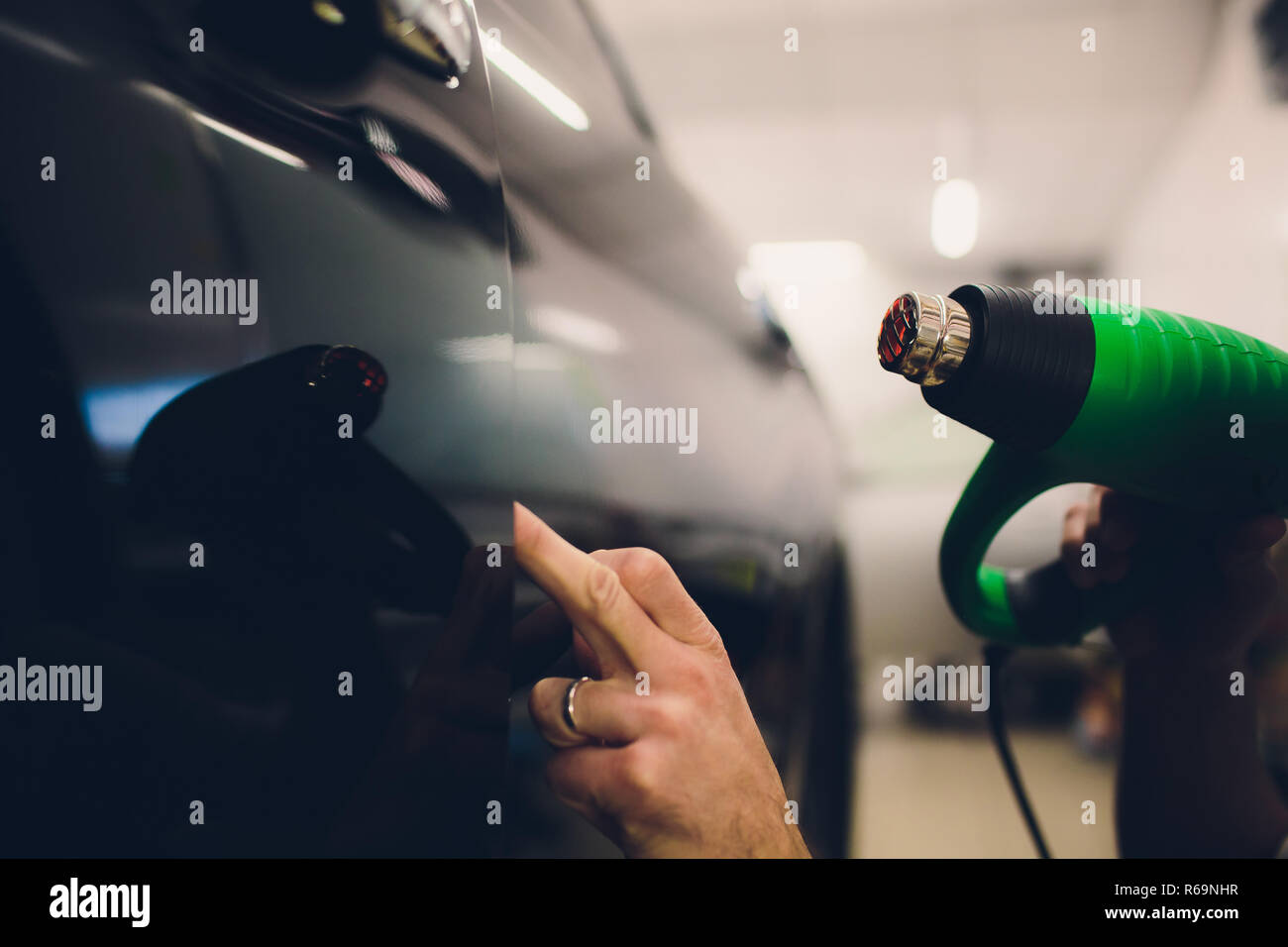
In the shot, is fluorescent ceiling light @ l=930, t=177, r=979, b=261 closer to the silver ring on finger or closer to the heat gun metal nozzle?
the heat gun metal nozzle

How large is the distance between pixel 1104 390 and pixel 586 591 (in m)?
0.27

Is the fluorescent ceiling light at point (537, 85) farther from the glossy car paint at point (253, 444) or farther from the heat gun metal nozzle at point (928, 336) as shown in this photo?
the heat gun metal nozzle at point (928, 336)

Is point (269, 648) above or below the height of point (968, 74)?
below

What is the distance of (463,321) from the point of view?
28 centimetres

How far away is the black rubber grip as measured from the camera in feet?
0.91

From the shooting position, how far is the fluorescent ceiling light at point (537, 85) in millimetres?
357

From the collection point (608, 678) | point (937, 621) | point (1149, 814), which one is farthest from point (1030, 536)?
point (608, 678)

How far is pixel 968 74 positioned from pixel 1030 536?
32 centimetres

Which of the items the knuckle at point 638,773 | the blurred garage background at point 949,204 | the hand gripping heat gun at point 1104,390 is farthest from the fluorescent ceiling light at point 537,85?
the knuckle at point 638,773

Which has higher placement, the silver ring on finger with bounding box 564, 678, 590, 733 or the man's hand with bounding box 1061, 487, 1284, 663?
the man's hand with bounding box 1061, 487, 1284, 663

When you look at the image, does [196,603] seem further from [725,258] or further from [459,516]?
[725,258]

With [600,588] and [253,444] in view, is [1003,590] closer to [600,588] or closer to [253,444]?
[600,588]

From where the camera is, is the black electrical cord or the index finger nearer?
the index finger

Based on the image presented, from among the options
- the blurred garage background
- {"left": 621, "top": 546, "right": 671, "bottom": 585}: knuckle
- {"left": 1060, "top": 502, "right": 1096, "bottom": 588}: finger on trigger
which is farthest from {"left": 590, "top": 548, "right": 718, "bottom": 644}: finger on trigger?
{"left": 1060, "top": 502, "right": 1096, "bottom": 588}: finger on trigger
